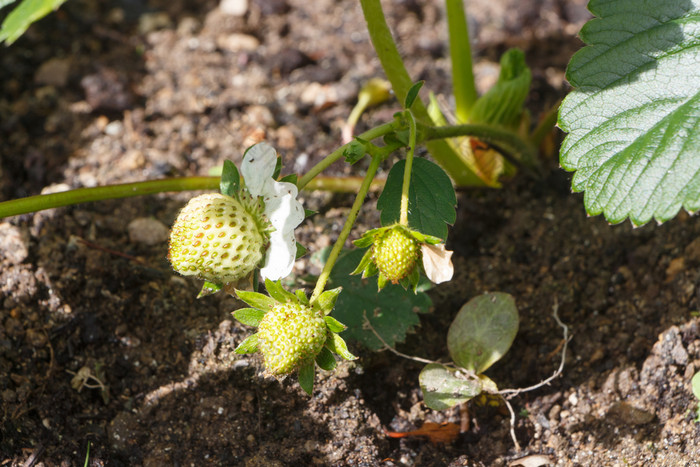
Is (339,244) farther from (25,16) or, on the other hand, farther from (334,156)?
Result: (25,16)

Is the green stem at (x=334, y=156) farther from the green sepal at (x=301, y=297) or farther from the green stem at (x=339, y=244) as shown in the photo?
the green sepal at (x=301, y=297)

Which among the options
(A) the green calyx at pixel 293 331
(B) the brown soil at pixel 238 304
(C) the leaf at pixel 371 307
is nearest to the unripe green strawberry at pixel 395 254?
(A) the green calyx at pixel 293 331

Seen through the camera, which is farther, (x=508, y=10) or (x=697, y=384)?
(x=508, y=10)

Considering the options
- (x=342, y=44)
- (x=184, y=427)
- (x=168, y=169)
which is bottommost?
(x=184, y=427)

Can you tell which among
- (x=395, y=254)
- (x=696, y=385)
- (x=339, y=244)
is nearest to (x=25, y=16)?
(x=339, y=244)

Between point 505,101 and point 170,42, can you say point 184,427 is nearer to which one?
point 505,101

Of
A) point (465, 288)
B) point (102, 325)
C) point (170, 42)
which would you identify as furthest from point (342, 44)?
point (102, 325)
